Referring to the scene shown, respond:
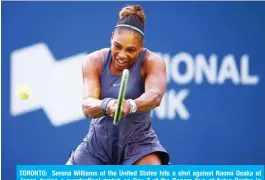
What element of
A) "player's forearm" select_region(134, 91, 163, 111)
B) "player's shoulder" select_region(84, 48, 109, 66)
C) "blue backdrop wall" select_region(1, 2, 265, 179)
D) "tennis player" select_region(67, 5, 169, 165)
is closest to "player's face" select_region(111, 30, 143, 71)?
"tennis player" select_region(67, 5, 169, 165)

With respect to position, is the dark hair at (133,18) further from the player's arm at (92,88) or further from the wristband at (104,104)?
the wristband at (104,104)

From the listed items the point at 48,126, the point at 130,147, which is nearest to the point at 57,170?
the point at 130,147

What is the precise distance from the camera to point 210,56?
287 inches

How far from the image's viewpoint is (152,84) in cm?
493

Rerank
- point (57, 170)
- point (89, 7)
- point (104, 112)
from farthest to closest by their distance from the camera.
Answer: point (89, 7), point (57, 170), point (104, 112)

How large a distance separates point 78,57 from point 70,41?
146 mm

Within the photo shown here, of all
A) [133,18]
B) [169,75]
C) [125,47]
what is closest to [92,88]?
[125,47]

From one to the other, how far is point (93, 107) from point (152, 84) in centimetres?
36

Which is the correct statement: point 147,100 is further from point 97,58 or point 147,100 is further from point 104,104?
point 97,58

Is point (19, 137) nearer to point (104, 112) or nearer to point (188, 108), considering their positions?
point (188, 108)

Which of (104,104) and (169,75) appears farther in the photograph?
(169,75)

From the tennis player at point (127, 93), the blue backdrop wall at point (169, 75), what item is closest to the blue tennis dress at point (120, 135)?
the tennis player at point (127, 93)

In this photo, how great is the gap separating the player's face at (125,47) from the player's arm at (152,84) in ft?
0.38

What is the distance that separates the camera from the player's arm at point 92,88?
190 inches
